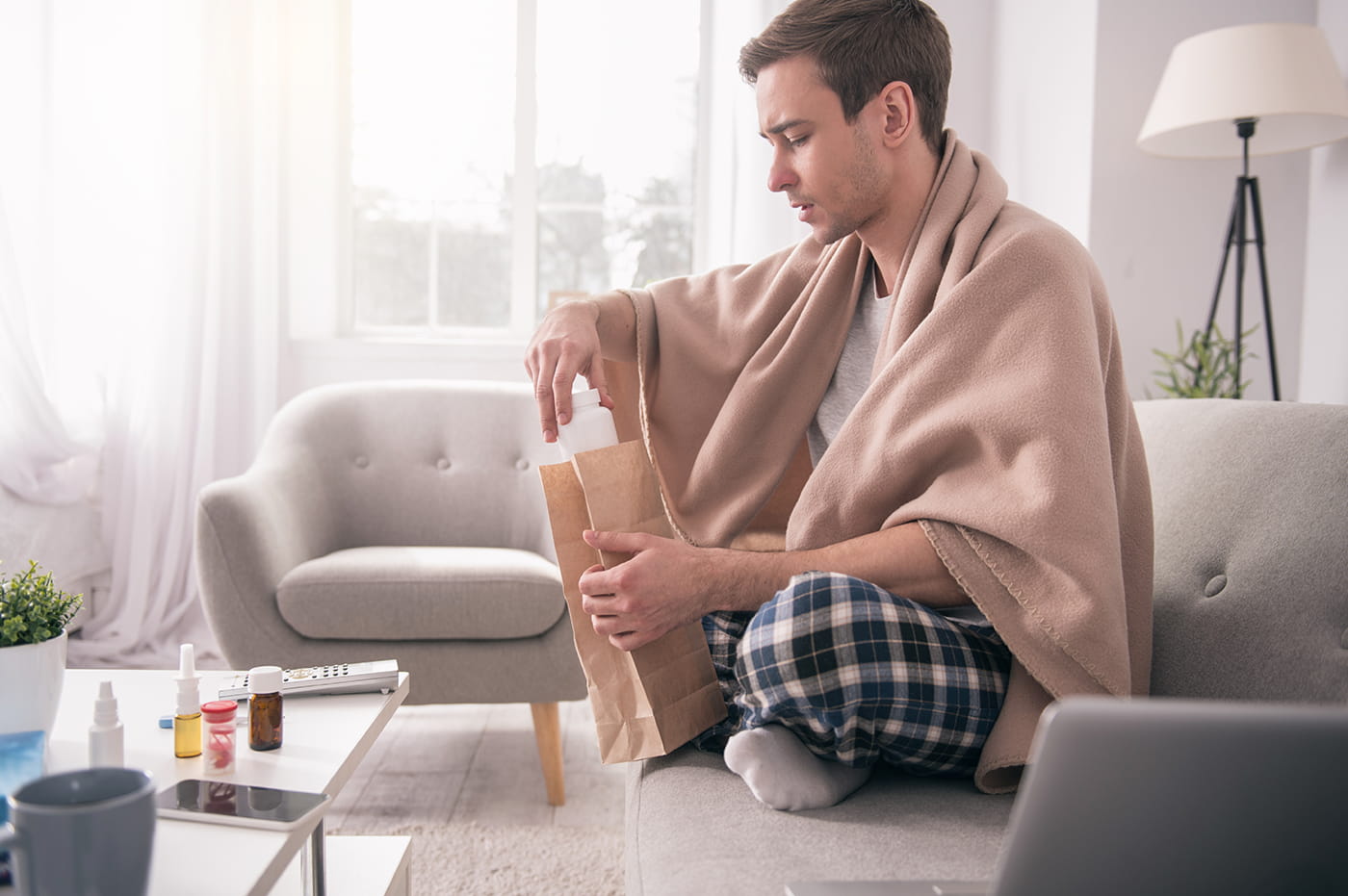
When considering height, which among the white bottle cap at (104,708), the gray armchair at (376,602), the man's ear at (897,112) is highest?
the man's ear at (897,112)

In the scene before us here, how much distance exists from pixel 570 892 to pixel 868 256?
1052 millimetres

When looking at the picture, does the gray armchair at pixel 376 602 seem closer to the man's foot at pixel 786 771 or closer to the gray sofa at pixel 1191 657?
the gray sofa at pixel 1191 657

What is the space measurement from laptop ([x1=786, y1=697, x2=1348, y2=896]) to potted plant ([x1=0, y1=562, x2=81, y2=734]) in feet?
2.89

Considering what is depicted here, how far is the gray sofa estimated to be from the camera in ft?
2.70

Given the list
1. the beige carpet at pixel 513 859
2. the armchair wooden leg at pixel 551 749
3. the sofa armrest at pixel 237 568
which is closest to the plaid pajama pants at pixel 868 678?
the beige carpet at pixel 513 859

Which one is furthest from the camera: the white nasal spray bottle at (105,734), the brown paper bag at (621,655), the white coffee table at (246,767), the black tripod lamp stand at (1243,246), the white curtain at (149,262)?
the white curtain at (149,262)

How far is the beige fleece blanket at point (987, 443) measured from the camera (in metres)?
0.98

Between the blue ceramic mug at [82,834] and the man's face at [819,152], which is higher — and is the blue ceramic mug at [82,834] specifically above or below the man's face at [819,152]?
below

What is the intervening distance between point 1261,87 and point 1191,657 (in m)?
1.76


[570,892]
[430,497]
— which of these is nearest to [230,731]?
[570,892]

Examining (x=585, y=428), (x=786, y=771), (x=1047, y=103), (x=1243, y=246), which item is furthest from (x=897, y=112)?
(x=1047, y=103)

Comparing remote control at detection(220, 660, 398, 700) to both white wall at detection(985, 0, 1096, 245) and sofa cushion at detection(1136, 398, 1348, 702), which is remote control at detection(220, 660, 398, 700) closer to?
sofa cushion at detection(1136, 398, 1348, 702)

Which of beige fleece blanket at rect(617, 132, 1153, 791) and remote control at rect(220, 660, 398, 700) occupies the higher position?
beige fleece blanket at rect(617, 132, 1153, 791)

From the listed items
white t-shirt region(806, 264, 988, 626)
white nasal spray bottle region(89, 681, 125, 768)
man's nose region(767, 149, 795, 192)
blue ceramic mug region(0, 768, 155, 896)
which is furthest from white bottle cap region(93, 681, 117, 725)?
man's nose region(767, 149, 795, 192)
